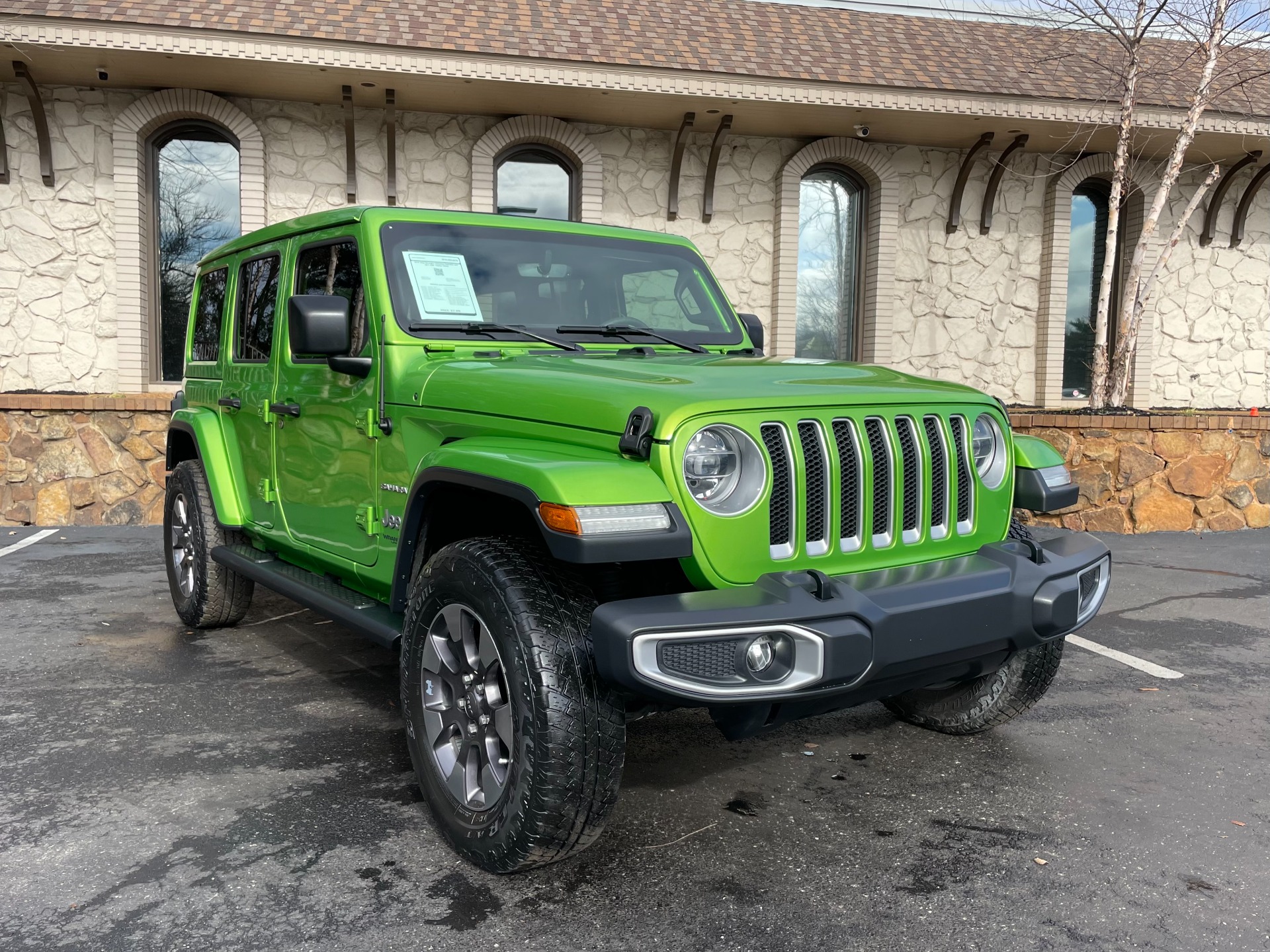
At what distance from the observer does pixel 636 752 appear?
3855 millimetres

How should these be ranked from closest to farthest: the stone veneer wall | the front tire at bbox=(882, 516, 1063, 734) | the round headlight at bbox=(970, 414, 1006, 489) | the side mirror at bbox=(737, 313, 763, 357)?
1. the round headlight at bbox=(970, 414, 1006, 489)
2. the front tire at bbox=(882, 516, 1063, 734)
3. the side mirror at bbox=(737, 313, 763, 357)
4. the stone veneer wall

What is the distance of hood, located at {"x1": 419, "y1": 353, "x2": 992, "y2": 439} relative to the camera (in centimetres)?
281

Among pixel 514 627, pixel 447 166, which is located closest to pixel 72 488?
pixel 447 166

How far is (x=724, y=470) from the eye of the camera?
281 centimetres

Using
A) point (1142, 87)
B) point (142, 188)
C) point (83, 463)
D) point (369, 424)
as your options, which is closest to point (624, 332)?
point (369, 424)

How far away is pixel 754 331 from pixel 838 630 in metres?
2.32

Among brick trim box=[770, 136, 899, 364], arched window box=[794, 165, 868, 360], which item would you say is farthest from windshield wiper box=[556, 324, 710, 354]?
arched window box=[794, 165, 868, 360]

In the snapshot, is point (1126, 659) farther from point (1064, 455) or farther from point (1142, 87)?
point (1142, 87)

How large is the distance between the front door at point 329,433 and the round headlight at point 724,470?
1.44 metres

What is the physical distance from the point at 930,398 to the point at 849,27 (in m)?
10.9

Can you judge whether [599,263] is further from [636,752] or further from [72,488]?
[72,488]

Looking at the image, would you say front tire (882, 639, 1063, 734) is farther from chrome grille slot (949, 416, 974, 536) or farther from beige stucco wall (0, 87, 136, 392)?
beige stucco wall (0, 87, 136, 392)

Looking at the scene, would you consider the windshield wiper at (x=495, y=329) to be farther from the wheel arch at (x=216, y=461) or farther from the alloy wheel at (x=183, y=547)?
the alloy wheel at (x=183, y=547)

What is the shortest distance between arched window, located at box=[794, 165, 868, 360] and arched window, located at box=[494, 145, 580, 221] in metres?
2.86
